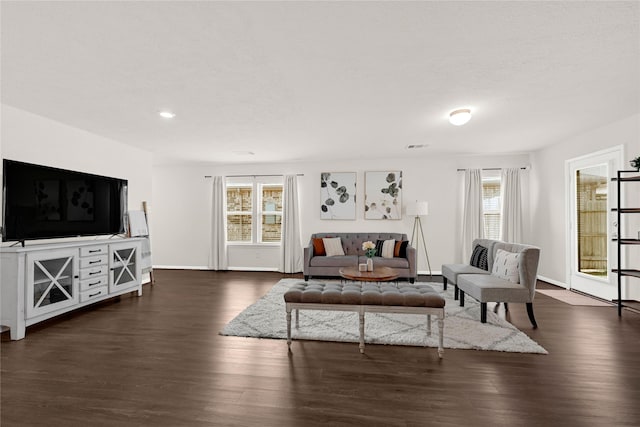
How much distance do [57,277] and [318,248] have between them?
154 inches

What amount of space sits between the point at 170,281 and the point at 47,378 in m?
3.61

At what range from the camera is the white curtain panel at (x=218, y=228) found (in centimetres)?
710

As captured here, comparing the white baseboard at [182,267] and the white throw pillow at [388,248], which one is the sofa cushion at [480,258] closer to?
the white throw pillow at [388,248]

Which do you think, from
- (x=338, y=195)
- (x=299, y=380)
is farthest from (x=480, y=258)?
(x=299, y=380)

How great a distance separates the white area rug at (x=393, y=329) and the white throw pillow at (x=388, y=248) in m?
1.99

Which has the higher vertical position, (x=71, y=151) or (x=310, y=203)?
(x=71, y=151)

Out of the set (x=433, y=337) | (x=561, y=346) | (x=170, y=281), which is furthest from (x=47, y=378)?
(x=561, y=346)

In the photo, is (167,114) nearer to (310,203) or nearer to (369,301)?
(369,301)

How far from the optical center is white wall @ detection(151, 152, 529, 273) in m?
6.51

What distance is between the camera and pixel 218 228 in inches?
282

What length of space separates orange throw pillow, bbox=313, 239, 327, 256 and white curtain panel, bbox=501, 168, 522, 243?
3526 mm

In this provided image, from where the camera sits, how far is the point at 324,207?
6887 mm

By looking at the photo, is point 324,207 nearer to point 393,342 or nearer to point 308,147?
point 308,147

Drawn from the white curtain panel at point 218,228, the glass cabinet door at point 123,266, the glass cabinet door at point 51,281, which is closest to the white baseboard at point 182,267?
the white curtain panel at point 218,228
